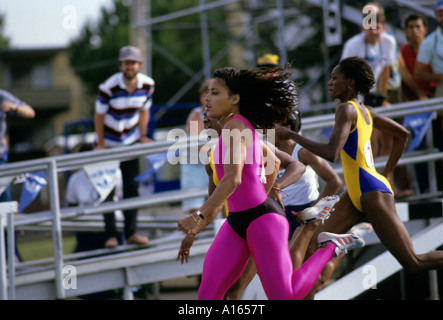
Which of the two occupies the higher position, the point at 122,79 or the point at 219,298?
the point at 122,79

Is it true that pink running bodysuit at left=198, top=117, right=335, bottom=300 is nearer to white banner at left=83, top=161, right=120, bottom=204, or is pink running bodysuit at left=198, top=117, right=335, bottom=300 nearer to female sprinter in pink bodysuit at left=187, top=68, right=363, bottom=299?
female sprinter in pink bodysuit at left=187, top=68, right=363, bottom=299

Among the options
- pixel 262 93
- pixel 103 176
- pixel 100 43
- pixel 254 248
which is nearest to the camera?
pixel 254 248

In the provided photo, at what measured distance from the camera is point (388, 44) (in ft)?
23.5

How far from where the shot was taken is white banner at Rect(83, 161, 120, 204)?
616 centimetres

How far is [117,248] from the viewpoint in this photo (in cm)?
645

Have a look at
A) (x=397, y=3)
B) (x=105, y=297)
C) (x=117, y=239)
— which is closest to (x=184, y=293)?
(x=105, y=297)

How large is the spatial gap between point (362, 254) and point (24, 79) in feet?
149

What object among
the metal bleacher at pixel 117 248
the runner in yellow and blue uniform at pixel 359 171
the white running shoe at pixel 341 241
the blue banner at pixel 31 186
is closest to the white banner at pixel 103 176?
the metal bleacher at pixel 117 248

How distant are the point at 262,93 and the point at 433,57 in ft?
11.2

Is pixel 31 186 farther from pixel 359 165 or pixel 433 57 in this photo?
pixel 433 57

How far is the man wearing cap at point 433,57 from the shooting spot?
6988 millimetres

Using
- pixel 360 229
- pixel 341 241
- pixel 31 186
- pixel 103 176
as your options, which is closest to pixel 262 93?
pixel 341 241
